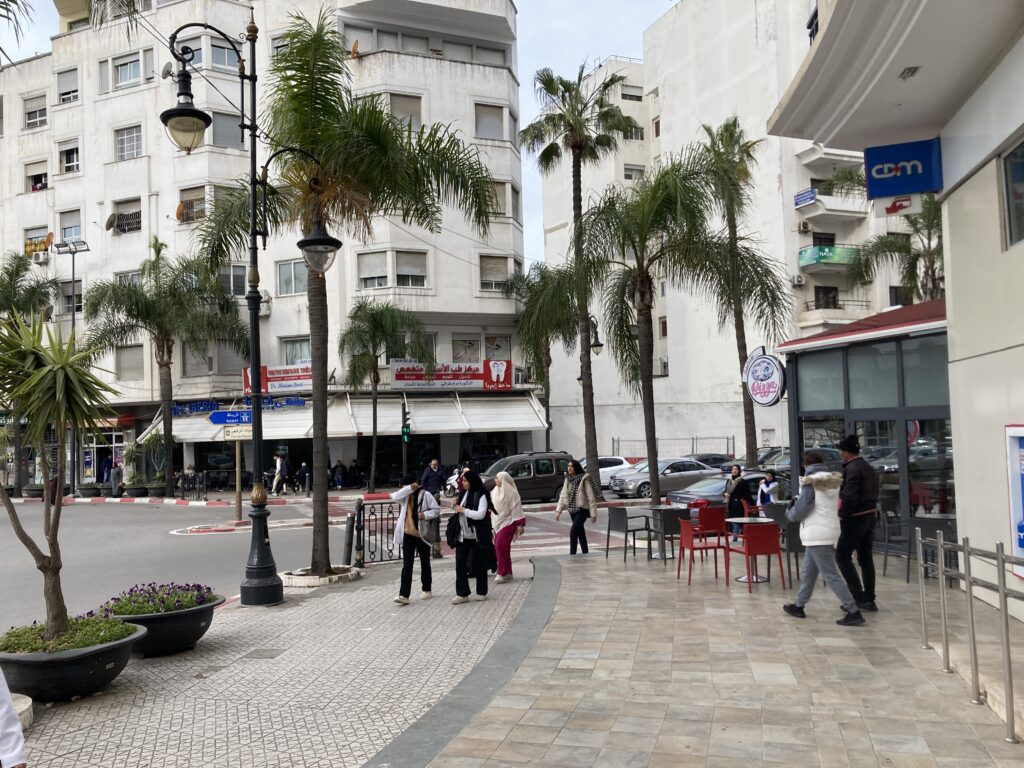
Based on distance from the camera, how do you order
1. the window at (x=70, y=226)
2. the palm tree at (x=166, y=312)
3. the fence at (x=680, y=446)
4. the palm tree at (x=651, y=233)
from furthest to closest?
the window at (x=70, y=226) < the fence at (x=680, y=446) < the palm tree at (x=166, y=312) < the palm tree at (x=651, y=233)

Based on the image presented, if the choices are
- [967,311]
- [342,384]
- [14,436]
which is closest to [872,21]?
[967,311]

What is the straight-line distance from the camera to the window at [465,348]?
3625cm

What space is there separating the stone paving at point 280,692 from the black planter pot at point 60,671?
0.41 feet

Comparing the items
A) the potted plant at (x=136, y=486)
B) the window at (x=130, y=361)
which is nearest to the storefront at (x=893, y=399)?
the potted plant at (x=136, y=486)

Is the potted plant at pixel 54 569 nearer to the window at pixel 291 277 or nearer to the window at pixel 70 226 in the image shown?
the window at pixel 291 277

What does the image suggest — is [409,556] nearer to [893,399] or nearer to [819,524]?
[819,524]

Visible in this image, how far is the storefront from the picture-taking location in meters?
10.8

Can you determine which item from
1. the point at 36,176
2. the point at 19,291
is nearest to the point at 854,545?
the point at 19,291

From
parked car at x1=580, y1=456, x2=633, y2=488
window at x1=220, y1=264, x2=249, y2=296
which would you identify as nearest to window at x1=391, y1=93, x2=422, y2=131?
window at x1=220, y1=264, x2=249, y2=296

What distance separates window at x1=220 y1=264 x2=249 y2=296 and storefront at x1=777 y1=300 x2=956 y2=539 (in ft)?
88.3

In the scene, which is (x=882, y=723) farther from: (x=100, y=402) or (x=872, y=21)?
(x=100, y=402)

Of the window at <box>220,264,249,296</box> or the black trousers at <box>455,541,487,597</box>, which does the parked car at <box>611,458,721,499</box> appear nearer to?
the window at <box>220,264,249,296</box>

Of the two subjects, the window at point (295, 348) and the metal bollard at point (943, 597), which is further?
the window at point (295, 348)

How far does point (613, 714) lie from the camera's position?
5.62 metres
